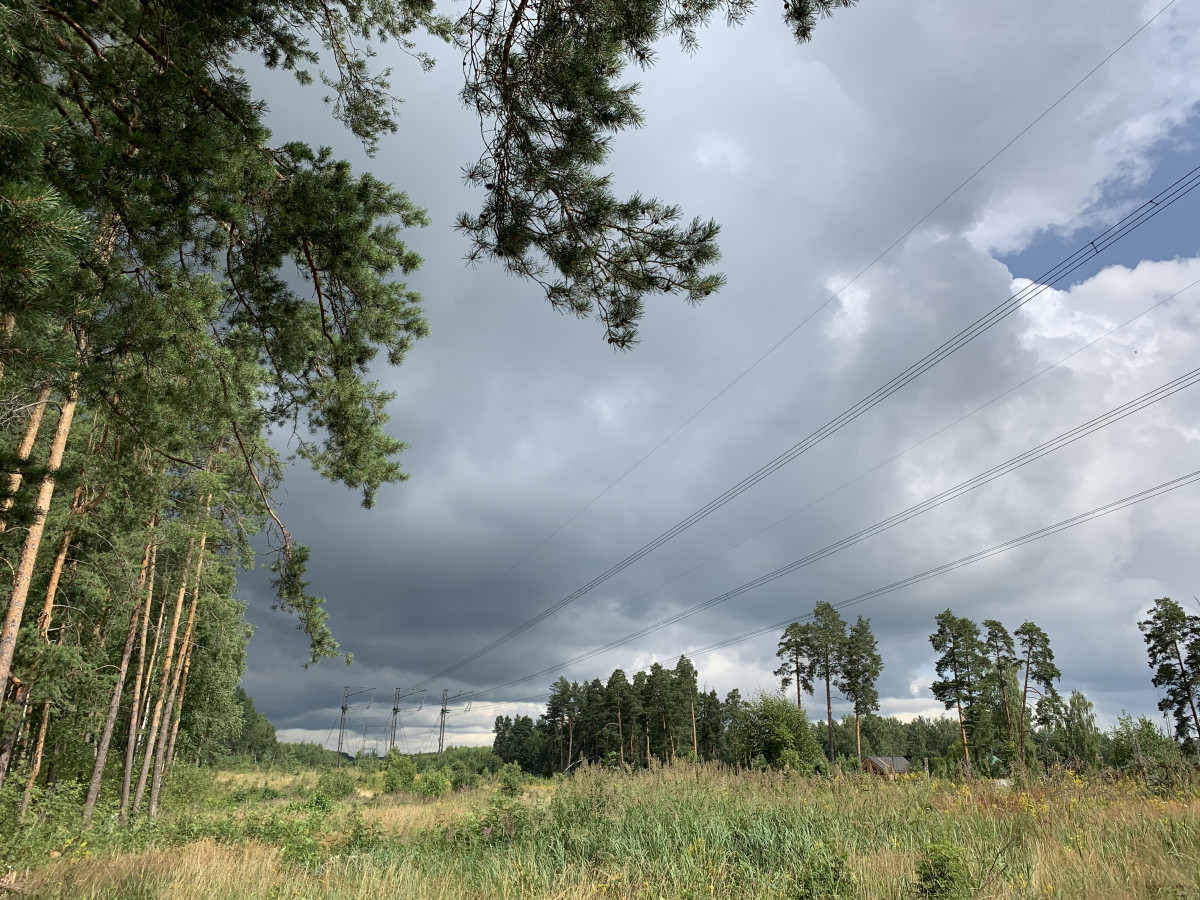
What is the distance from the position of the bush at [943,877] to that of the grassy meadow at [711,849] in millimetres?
11

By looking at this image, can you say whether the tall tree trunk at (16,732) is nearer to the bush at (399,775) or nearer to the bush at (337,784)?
the bush at (337,784)

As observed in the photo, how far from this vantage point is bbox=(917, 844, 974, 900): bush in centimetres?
412

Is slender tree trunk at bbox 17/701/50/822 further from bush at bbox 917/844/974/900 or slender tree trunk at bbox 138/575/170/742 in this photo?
bush at bbox 917/844/974/900

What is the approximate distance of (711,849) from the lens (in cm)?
631

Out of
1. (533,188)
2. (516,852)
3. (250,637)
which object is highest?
(533,188)

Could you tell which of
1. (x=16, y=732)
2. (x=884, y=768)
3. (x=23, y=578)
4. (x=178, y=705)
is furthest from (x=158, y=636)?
(x=884, y=768)

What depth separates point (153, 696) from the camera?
2397 centimetres

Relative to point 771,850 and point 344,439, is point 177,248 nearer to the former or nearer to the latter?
point 344,439

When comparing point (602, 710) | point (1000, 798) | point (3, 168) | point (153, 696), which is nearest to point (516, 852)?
point (1000, 798)

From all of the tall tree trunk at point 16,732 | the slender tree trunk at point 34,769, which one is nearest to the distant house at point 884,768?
the slender tree trunk at point 34,769

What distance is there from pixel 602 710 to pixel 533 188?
65.6 metres

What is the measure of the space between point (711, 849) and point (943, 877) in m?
2.72

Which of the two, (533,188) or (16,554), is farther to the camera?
(16,554)

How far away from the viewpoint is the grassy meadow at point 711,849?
489 cm
